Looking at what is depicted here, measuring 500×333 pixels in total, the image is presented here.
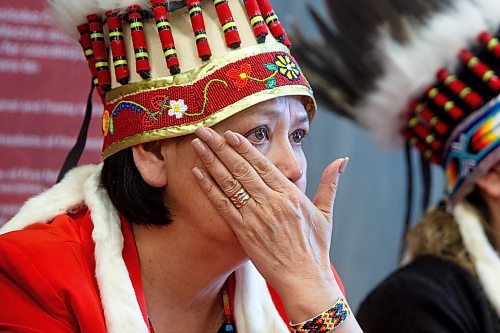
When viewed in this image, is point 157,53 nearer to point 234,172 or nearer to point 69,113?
point 234,172

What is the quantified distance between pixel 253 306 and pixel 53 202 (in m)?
0.45

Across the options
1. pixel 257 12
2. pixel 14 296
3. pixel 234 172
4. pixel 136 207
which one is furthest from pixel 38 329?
pixel 257 12

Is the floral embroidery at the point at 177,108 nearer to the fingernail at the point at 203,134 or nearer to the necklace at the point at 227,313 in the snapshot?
the fingernail at the point at 203,134

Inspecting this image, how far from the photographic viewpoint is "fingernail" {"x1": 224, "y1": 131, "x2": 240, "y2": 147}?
140 cm

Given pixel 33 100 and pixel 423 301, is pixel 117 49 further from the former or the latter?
pixel 423 301

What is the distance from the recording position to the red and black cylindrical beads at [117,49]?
1.51m

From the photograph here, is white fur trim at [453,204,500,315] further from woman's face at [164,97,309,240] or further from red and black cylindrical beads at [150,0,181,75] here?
red and black cylindrical beads at [150,0,181,75]

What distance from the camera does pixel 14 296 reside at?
1.36 metres

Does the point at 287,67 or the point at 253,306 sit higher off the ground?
the point at 287,67

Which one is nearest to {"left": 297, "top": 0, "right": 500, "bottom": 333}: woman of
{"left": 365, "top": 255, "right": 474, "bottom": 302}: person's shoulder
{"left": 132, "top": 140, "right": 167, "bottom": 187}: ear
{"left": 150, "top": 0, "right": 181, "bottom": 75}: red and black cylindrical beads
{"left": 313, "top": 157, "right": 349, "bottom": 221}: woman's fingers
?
{"left": 365, "top": 255, "right": 474, "bottom": 302}: person's shoulder

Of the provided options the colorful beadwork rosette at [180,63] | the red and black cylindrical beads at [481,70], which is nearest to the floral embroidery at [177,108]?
the colorful beadwork rosette at [180,63]

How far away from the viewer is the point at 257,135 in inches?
57.9

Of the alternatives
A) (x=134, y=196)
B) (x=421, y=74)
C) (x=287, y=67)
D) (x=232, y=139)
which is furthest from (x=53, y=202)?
(x=421, y=74)

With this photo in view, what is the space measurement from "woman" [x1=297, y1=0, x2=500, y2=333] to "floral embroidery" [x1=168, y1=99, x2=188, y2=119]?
3.24ft
